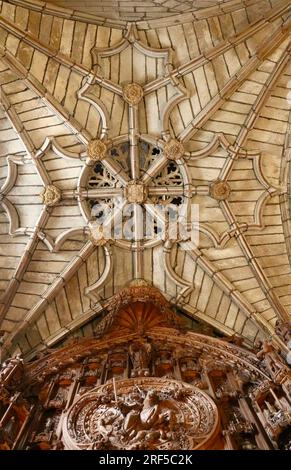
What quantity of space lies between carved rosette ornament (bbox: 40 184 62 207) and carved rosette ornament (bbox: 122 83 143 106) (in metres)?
2.69

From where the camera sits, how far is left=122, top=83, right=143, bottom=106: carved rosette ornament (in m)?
10.9

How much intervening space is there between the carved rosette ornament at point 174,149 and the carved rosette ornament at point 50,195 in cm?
275

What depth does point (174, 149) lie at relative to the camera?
11.0 m

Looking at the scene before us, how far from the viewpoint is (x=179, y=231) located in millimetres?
11398

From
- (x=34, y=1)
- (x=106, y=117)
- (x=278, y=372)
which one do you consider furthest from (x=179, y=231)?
(x=34, y=1)

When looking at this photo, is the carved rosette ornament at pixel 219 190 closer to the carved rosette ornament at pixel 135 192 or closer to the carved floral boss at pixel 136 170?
the carved floral boss at pixel 136 170

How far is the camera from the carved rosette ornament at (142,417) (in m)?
6.38

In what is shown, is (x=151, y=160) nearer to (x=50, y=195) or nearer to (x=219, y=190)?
(x=219, y=190)

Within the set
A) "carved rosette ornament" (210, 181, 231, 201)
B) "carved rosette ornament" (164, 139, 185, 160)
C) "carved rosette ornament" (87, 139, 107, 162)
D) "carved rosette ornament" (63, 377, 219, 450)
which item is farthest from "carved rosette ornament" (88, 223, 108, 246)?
"carved rosette ornament" (63, 377, 219, 450)

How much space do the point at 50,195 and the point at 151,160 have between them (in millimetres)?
2541

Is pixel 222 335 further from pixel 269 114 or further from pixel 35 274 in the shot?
pixel 269 114

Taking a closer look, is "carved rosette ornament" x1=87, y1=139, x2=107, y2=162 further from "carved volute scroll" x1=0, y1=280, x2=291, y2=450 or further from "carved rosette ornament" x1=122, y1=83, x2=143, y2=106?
"carved volute scroll" x1=0, y1=280, x2=291, y2=450

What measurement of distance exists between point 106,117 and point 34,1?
278 centimetres

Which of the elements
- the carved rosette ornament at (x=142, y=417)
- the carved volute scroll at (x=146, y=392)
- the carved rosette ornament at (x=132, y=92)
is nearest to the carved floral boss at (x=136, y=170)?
the carved rosette ornament at (x=132, y=92)
